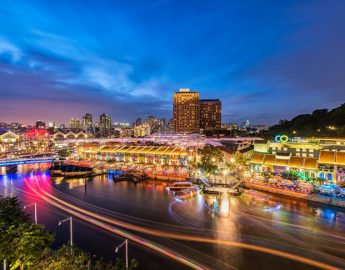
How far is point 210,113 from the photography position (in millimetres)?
94000

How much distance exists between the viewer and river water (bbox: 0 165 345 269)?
9.44 meters

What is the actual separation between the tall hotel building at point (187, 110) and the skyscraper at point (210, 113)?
3.87 m

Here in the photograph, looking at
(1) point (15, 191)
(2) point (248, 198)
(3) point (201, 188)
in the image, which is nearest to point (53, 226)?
(1) point (15, 191)

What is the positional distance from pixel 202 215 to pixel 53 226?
8588 millimetres

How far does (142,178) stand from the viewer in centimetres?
2448

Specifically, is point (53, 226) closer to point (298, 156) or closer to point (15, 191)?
point (15, 191)

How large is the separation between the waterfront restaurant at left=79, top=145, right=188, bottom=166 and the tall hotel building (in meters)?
57.1

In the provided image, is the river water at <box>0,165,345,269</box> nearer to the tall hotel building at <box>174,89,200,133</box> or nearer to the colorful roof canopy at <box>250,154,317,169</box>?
the colorful roof canopy at <box>250,154,317,169</box>

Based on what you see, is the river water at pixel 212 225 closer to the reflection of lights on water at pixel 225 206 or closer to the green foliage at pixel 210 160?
the reflection of lights on water at pixel 225 206

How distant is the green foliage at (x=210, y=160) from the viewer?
74.1 ft

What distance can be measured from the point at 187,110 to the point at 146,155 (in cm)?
6072

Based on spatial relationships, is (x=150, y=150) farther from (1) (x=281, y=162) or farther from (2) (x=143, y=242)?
(2) (x=143, y=242)

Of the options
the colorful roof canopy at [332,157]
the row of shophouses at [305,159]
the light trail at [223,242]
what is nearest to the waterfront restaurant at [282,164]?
the row of shophouses at [305,159]

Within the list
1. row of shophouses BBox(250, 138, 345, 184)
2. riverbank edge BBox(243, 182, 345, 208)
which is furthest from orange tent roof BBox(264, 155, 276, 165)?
riverbank edge BBox(243, 182, 345, 208)
